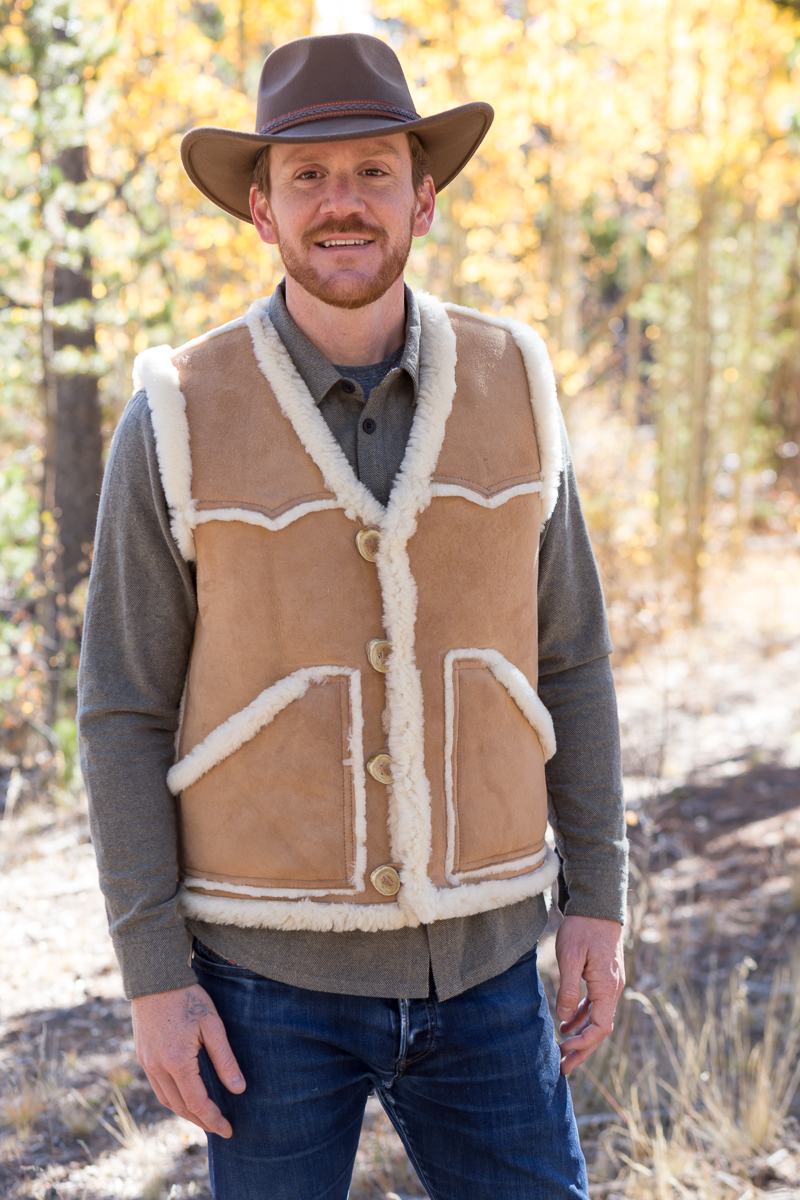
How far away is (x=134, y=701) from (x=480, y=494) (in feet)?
1.98

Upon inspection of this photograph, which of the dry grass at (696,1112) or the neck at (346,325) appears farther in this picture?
the dry grass at (696,1112)

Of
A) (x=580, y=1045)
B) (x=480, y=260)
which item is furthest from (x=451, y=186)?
(x=580, y=1045)

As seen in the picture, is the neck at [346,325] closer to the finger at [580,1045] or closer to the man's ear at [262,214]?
the man's ear at [262,214]

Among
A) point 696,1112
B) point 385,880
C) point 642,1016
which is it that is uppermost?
point 385,880

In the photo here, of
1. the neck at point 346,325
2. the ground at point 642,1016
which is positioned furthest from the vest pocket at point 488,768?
the ground at point 642,1016

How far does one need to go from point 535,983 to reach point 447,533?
0.71 metres

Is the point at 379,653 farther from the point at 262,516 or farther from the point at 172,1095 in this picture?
the point at 172,1095

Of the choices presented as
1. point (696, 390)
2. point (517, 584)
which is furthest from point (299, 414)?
point (696, 390)

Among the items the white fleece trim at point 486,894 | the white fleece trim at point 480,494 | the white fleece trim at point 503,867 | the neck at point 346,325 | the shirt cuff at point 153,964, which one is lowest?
the shirt cuff at point 153,964

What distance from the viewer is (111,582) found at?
1.53 meters

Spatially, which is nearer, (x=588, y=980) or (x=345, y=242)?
(x=345, y=242)

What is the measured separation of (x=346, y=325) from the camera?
5.33 feet

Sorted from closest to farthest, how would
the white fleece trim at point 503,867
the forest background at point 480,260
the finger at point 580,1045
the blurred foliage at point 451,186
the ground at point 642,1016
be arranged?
the white fleece trim at point 503,867 → the finger at point 580,1045 → the ground at point 642,1016 → the forest background at point 480,260 → the blurred foliage at point 451,186

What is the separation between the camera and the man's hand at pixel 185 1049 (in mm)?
1428
